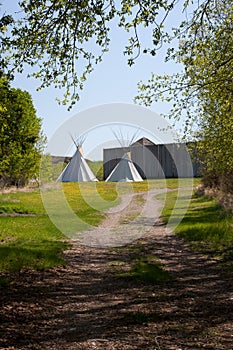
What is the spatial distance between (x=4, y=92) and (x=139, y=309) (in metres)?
6.41

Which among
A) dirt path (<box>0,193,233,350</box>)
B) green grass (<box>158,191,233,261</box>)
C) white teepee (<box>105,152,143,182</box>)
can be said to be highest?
white teepee (<box>105,152,143,182</box>)

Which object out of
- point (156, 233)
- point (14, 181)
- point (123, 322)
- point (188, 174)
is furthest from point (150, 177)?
point (123, 322)

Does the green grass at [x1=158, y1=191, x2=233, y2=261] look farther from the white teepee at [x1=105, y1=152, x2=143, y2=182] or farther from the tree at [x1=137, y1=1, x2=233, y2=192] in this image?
the white teepee at [x1=105, y1=152, x2=143, y2=182]

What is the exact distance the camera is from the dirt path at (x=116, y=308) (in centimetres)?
472

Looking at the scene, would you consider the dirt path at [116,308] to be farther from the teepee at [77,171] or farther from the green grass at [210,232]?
the teepee at [77,171]

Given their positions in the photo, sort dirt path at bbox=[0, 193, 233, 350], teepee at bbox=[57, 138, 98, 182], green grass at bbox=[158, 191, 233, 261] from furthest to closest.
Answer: teepee at bbox=[57, 138, 98, 182], green grass at bbox=[158, 191, 233, 261], dirt path at bbox=[0, 193, 233, 350]

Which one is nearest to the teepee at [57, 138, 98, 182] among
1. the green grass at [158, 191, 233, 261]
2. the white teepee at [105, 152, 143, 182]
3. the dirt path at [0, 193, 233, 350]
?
the white teepee at [105, 152, 143, 182]

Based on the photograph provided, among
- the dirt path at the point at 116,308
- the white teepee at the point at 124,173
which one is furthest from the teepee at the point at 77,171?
the dirt path at the point at 116,308

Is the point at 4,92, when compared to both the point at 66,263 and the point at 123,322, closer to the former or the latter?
the point at 66,263

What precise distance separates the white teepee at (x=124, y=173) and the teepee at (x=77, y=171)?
110 inches

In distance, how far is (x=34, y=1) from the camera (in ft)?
22.7

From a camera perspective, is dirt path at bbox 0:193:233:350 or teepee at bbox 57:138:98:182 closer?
dirt path at bbox 0:193:233:350

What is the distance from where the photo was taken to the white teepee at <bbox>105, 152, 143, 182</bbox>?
53031 millimetres

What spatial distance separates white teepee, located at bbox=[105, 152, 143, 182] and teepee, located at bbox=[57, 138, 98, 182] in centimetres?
279
